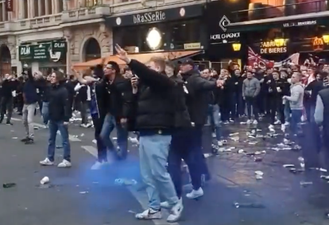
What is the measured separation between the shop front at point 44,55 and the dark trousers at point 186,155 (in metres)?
35.4

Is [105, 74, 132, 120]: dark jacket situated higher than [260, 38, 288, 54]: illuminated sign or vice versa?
[260, 38, 288, 54]: illuminated sign

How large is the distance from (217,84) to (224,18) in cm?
2261

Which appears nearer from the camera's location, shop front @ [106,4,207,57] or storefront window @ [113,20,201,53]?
shop front @ [106,4,207,57]

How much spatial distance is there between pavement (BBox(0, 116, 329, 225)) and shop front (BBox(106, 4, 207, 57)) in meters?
19.7

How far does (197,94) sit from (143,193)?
5.06ft

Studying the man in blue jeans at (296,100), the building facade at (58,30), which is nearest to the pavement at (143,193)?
the man in blue jeans at (296,100)

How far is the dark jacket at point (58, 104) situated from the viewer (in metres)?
12.2

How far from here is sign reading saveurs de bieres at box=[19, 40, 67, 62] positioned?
44.7 metres

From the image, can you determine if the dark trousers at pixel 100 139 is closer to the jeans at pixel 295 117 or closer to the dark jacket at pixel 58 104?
the dark jacket at pixel 58 104

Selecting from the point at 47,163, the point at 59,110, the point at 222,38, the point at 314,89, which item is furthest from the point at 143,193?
the point at 222,38

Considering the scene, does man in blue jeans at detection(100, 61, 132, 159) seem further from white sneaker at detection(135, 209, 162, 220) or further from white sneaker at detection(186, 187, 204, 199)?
white sneaker at detection(135, 209, 162, 220)

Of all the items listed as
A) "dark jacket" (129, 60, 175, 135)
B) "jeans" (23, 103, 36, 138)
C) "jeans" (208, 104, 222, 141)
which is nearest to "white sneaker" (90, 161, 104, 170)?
"jeans" (208, 104, 222, 141)

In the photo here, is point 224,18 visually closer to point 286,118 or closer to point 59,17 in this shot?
point 286,118

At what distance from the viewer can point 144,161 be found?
306 inches
